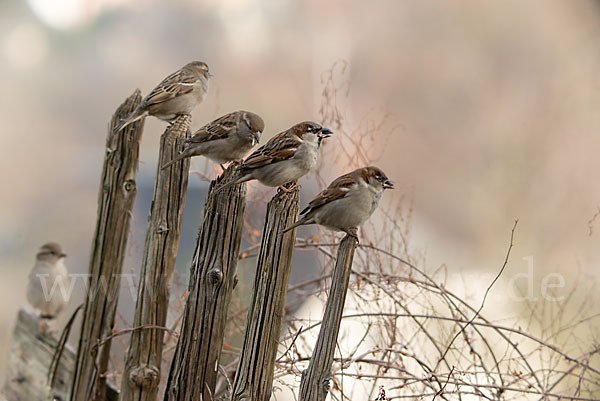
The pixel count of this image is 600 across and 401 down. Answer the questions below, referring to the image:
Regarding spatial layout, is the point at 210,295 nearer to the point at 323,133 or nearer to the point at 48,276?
the point at 323,133

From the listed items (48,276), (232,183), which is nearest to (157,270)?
(232,183)

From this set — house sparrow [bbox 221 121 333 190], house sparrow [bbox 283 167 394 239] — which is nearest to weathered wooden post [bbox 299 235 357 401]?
house sparrow [bbox 283 167 394 239]

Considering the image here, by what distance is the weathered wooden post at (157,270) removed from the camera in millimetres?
2793

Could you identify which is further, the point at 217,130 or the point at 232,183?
the point at 217,130

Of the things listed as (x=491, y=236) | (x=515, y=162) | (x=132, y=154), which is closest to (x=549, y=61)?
(x=515, y=162)

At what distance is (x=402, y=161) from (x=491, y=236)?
1495mm

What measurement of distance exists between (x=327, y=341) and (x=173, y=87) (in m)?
1.74

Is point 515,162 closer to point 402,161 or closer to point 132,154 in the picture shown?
point 402,161

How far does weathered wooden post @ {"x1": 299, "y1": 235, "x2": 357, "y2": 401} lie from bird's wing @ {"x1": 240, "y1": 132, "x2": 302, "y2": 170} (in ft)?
1.78

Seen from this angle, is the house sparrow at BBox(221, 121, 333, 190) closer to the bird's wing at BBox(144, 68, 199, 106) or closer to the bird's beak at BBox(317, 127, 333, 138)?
the bird's beak at BBox(317, 127, 333, 138)

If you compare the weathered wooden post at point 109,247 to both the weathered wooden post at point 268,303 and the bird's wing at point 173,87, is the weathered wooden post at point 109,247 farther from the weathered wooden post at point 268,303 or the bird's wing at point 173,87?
the weathered wooden post at point 268,303

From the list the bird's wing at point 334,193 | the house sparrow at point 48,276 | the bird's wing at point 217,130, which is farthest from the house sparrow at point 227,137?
the house sparrow at point 48,276

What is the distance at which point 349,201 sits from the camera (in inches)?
88.8

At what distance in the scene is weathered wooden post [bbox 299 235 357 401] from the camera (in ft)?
6.79
